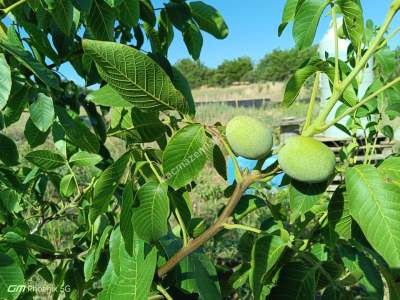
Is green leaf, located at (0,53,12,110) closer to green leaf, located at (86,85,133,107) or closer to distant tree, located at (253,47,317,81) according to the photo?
green leaf, located at (86,85,133,107)

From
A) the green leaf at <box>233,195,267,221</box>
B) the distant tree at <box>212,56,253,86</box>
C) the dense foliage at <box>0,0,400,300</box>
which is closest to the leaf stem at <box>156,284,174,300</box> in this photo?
the dense foliage at <box>0,0,400,300</box>

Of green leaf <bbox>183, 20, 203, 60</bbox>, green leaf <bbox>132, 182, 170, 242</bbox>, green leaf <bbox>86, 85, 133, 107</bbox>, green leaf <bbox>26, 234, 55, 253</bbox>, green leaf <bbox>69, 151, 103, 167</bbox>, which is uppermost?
green leaf <bbox>183, 20, 203, 60</bbox>

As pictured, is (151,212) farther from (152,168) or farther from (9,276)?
(9,276)

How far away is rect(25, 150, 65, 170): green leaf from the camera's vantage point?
3.54 ft

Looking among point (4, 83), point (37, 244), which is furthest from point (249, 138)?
point (37, 244)

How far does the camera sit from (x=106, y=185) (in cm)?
70

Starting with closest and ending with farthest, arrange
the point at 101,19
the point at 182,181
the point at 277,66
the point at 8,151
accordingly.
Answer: the point at 182,181 < the point at 101,19 < the point at 8,151 < the point at 277,66

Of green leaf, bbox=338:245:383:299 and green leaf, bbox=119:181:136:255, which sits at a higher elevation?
green leaf, bbox=119:181:136:255

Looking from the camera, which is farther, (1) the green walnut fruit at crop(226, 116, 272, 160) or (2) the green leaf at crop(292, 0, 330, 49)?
(2) the green leaf at crop(292, 0, 330, 49)

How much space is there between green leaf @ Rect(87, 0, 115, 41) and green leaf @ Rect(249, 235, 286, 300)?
54cm

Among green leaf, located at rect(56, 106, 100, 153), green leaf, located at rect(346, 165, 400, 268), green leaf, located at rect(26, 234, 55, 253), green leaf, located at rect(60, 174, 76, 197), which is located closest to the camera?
green leaf, located at rect(346, 165, 400, 268)

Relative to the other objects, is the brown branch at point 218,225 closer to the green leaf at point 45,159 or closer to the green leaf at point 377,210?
the green leaf at point 377,210

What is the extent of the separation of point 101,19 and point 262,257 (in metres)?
0.60

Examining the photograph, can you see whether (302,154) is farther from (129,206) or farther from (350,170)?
(129,206)
